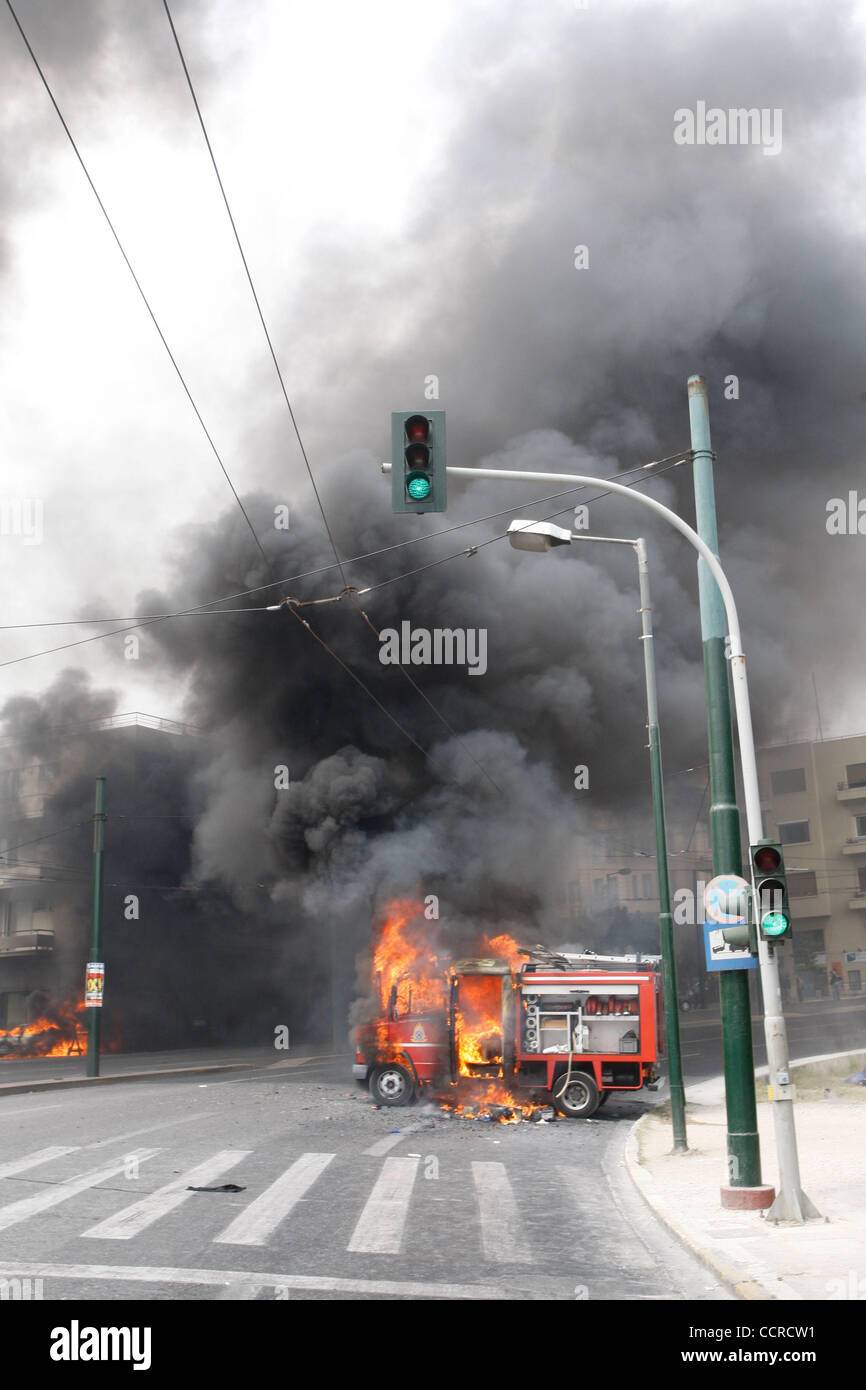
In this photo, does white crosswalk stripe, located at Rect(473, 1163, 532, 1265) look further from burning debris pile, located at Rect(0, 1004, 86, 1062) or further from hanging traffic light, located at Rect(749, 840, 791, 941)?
burning debris pile, located at Rect(0, 1004, 86, 1062)

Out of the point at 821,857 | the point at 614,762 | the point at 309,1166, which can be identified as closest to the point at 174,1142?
the point at 309,1166

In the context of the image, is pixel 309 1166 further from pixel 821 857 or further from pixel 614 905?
pixel 821 857

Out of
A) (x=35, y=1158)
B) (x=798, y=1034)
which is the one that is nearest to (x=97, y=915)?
(x=35, y=1158)

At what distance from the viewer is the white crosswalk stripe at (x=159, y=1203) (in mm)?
8352

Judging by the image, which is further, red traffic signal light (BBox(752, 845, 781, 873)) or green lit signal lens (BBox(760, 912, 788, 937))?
red traffic signal light (BBox(752, 845, 781, 873))

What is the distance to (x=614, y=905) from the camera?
178ft

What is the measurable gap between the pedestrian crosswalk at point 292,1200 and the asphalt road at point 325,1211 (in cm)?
3

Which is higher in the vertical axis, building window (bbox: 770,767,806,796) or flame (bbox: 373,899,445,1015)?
building window (bbox: 770,767,806,796)

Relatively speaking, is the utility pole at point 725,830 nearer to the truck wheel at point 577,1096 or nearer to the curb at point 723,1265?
the curb at point 723,1265

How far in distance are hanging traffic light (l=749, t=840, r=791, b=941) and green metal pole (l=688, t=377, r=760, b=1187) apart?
55 centimetres

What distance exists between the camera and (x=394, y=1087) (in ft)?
62.2

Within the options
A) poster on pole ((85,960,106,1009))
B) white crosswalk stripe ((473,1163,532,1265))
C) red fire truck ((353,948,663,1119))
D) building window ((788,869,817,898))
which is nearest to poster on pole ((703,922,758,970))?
white crosswalk stripe ((473,1163,532,1265))

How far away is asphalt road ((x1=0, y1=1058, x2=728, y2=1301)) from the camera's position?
688 centimetres
